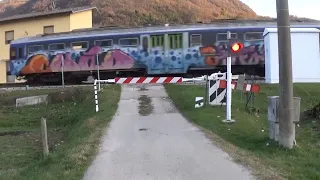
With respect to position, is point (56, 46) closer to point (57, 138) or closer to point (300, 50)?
point (300, 50)

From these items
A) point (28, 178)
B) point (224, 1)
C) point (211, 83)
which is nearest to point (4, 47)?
point (211, 83)

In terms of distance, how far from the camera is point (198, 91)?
1980 cm

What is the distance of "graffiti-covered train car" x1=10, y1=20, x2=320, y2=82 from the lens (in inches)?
1027

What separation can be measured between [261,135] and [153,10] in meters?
63.1

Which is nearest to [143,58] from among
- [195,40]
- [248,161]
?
[195,40]

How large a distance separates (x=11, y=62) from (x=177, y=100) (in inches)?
Result: 714

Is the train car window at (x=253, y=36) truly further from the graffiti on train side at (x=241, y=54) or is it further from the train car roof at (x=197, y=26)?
the train car roof at (x=197, y=26)

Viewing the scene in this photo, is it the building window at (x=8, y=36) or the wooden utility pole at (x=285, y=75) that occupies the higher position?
the building window at (x=8, y=36)

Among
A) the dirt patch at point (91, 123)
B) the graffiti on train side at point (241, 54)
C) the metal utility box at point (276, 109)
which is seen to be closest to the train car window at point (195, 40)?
the graffiti on train side at point (241, 54)

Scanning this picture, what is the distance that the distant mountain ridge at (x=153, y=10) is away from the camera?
67.9 meters

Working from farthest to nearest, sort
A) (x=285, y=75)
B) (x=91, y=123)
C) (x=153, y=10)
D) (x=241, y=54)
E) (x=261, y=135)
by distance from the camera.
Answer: (x=153, y=10)
(x=241, y=54)
(x=91, y=123)
(x=261, y=135)
(x=285, y=75)

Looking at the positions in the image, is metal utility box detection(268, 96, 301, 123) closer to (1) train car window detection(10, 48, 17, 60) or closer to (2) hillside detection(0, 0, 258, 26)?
(1) train car window detection(10, 48, 17, 60)

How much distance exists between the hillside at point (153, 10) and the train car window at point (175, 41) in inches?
1473

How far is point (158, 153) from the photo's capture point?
29.8 feet
